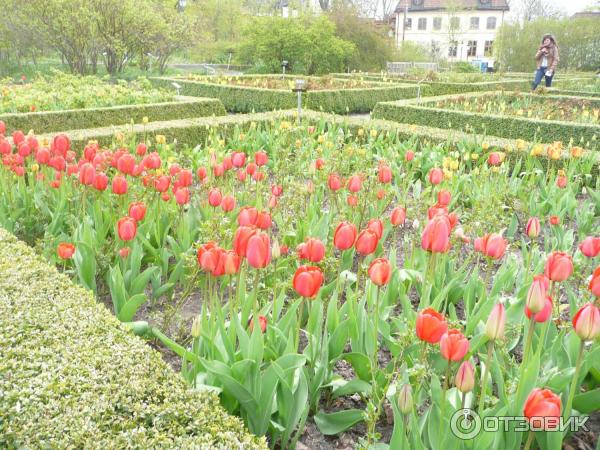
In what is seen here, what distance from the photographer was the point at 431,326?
1.90 m

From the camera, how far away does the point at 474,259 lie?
4836mm

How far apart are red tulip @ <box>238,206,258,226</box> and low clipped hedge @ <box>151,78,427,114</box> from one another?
11294 millimetres

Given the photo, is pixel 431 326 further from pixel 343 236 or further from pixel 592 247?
pixel 592 247

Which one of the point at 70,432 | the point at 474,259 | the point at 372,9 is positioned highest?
the point at 372,9

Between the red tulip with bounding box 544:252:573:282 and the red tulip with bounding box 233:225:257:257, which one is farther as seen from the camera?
the red tulip with bounding box 233:225:257:257

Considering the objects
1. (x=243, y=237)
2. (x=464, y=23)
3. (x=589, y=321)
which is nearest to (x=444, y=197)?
(x=243, y=237)

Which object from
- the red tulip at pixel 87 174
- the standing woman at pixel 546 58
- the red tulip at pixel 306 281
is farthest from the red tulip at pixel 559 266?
the standing woman at pixel 546 58

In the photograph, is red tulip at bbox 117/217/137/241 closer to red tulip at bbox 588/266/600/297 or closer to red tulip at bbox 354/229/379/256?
red tulip at bbox 354/229/379/256

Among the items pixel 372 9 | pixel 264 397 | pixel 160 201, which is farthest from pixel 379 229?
pixel 372 9

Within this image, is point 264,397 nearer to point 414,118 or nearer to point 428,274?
point 428,274

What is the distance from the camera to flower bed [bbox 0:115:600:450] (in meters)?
2.11

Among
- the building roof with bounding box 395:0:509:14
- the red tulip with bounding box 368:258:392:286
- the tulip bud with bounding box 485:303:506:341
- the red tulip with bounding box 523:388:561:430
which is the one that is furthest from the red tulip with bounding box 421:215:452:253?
the building roof with bounding box 395:0:509:14

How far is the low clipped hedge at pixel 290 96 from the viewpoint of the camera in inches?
573

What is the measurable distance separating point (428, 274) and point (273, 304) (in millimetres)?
961
